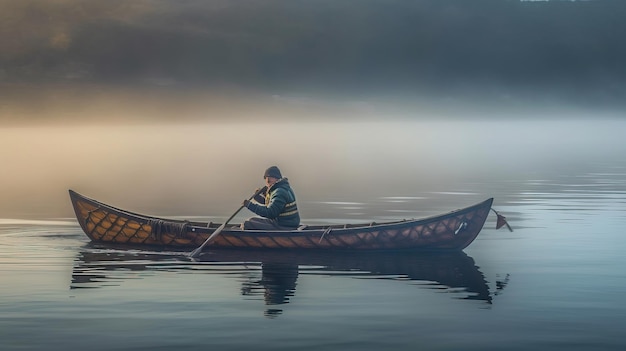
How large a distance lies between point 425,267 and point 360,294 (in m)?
4.10

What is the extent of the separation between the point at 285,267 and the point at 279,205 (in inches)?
90.5

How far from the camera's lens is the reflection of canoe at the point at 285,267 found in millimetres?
22781

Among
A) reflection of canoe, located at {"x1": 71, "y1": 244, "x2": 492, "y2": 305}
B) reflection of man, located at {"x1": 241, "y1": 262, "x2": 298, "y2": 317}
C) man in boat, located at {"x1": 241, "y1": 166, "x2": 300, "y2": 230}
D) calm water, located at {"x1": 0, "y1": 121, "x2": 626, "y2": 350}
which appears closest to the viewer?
calm water, located at {"x1": 0, "y1": 121, "x2": 626, "y2": 350}

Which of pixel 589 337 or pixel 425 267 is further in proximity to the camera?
pixel 425 267

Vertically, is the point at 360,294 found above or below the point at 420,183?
below

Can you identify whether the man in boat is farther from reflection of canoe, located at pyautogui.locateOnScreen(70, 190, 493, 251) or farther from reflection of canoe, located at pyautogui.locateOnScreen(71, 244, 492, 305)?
reflection of canoe, located at pyautogui.locateOnScreen(71, 244, 492, 305)

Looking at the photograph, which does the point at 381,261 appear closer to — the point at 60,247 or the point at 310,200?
the point at 60,247

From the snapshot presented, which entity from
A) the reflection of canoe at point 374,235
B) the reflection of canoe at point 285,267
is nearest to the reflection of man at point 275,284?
the reflection of canoe at point 285,267

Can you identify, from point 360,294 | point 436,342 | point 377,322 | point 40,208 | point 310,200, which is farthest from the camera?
point 310,200

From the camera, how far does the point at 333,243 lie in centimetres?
2722

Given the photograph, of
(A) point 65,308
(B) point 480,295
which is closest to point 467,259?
(B) point 480,295

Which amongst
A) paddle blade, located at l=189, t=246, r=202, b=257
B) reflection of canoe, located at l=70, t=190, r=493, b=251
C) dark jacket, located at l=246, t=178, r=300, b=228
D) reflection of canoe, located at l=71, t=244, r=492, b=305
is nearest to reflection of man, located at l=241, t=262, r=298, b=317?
reflection of canoe, located at l=71, t=244, r=492, b=305

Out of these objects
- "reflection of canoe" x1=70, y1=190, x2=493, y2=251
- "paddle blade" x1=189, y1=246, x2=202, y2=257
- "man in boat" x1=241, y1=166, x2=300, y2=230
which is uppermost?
"man in boat" x1=241, y1=166, x2=300, y2=230

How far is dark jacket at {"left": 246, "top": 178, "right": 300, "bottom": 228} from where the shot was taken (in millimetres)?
27141
